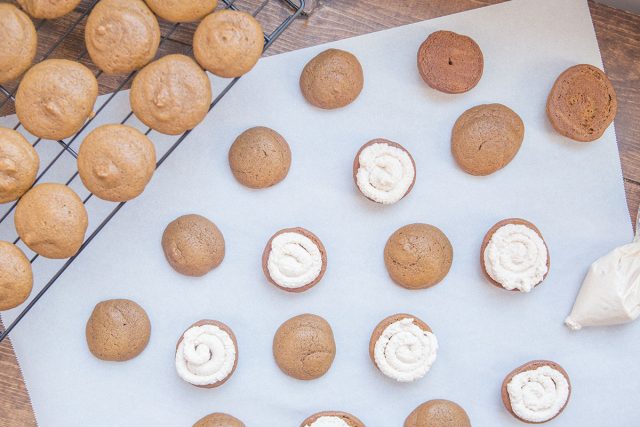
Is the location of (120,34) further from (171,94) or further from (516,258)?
(516,258)

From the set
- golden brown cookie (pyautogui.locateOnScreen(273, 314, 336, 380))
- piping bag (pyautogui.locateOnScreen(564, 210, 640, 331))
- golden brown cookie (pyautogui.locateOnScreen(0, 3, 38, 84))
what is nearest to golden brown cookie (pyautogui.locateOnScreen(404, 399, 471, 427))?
golden brown cookie (pyautogui.locateOnScreen(273, 314, 336, 380))

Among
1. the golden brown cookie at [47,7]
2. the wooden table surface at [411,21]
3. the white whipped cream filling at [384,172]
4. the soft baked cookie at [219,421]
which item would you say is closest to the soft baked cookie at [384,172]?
the white whipped cream filling at [384,172]

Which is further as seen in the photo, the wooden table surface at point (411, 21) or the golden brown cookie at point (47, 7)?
the wooden table surface at point (411, 21)

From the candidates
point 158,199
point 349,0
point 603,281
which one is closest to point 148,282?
point 158,199

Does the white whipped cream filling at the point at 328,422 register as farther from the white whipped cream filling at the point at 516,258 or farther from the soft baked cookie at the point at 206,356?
the white whipped cream filling at the point at 516,258

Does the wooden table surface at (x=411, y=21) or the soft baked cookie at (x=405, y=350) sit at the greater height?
the wooden table surface at (x=411, y=21)

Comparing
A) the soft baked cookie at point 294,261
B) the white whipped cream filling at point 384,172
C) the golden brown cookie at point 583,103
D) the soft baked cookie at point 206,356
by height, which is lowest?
the soft baked cookie at point 206,356

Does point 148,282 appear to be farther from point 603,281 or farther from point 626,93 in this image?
point 626,93
